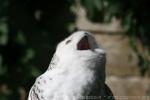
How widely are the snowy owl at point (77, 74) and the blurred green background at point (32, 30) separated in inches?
59.1

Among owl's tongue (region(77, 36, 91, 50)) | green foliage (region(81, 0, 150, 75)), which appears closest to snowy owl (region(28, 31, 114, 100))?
owl's tongue (region(77, 36, 91, 50))

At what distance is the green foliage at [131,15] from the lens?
137 inches

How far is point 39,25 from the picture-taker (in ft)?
11.2

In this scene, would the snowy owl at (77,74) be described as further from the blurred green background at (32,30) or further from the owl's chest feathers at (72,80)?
the blurred green background at (32,30)

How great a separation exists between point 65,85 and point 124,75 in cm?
257

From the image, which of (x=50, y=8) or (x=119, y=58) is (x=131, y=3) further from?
(x=119, y=58)

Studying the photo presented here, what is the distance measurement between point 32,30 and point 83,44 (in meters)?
1.64

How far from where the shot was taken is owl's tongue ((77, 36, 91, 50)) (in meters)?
1.72

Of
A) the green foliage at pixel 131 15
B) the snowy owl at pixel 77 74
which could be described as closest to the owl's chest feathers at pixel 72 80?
the snowy owl at pixel 77 74

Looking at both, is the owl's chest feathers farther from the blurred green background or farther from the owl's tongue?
the blurred green background

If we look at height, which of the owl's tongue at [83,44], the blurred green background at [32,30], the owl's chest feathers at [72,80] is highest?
the owl's tongue at [83,44]

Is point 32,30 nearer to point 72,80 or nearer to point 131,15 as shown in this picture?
point 131,15

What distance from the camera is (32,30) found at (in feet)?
11.0

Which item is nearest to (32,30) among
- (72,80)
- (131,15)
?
(131,15)
